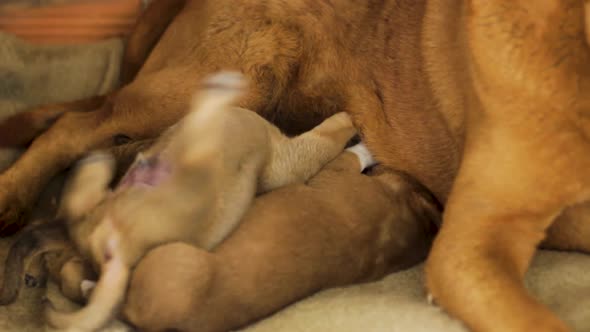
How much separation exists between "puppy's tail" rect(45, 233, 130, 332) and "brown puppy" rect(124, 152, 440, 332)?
0.02 metres

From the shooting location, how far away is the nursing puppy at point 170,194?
4.47 ft

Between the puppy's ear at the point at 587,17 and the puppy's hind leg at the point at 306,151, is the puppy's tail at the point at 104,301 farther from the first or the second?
the puppy's ear at the point at 587,17

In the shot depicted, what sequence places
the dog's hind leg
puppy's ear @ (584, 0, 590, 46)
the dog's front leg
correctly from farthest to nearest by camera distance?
the dog's front leg < the dog's hind leg < puppy's ear @ (584, 0, 590, 46)

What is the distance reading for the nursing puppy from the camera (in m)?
1.36

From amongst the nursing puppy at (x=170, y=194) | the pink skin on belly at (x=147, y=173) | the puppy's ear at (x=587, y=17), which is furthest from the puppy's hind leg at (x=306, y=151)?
the puppy's ear at (x=587, y=17)

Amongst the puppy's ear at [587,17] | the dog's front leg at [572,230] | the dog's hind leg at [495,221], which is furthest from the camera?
the dog's front leg at [572,230]

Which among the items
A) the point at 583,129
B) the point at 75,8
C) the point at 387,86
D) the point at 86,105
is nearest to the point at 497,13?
the point at 583,129

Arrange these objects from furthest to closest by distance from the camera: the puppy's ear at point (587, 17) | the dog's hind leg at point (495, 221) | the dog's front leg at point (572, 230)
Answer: the dog's front leg at point (572, 230), the dog's hind leg at point (495, 221), the puppy's ear at point (587, 17)

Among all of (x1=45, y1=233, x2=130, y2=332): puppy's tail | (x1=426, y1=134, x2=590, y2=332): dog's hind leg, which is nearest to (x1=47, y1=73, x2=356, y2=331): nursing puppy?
(x1=45, y1=233, x2=130, y2=332): puppy's tail

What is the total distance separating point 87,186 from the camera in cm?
151

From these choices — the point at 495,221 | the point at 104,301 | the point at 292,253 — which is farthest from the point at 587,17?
the point at 104,301

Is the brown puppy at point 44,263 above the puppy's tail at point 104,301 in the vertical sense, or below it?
below

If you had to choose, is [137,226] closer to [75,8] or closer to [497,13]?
[497,13]

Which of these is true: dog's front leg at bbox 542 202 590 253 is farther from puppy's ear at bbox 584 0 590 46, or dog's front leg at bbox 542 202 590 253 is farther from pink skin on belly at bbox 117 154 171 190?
pink skin on belly at bbox 117 154 171 190
